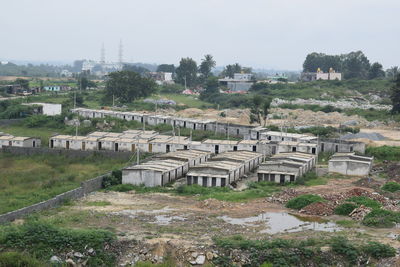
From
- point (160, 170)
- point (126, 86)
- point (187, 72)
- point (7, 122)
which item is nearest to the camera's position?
point (160, 170)

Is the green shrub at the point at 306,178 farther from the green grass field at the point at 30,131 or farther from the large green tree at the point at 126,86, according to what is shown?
the large green tree at the point at 126,86

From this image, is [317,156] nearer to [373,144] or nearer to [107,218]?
[373,144]

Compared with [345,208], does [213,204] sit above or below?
below

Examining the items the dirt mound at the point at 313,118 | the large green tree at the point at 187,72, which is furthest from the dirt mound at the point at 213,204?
the large green tree at the point at 187,72

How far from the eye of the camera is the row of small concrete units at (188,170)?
26734mm

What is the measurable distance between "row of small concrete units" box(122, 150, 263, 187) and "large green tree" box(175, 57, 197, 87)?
5828cm

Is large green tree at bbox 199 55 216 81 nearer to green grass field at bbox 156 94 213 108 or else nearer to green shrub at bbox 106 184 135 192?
green grass field at bbox 156 94 213 108

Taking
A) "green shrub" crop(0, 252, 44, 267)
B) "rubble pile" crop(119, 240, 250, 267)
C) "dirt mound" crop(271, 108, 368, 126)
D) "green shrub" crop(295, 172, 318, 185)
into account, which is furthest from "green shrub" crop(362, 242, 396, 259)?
"dirt mound" crop(271, 108, 368, 126)

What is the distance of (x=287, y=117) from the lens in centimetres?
5575

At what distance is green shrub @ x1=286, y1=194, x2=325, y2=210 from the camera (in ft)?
75.6

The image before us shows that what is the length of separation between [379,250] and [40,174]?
17.4m

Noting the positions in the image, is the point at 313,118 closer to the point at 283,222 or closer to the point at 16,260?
the point at 283,222

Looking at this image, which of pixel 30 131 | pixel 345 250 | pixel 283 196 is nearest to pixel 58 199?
pixel 283 196

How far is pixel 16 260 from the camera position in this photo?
1602 centimetres
